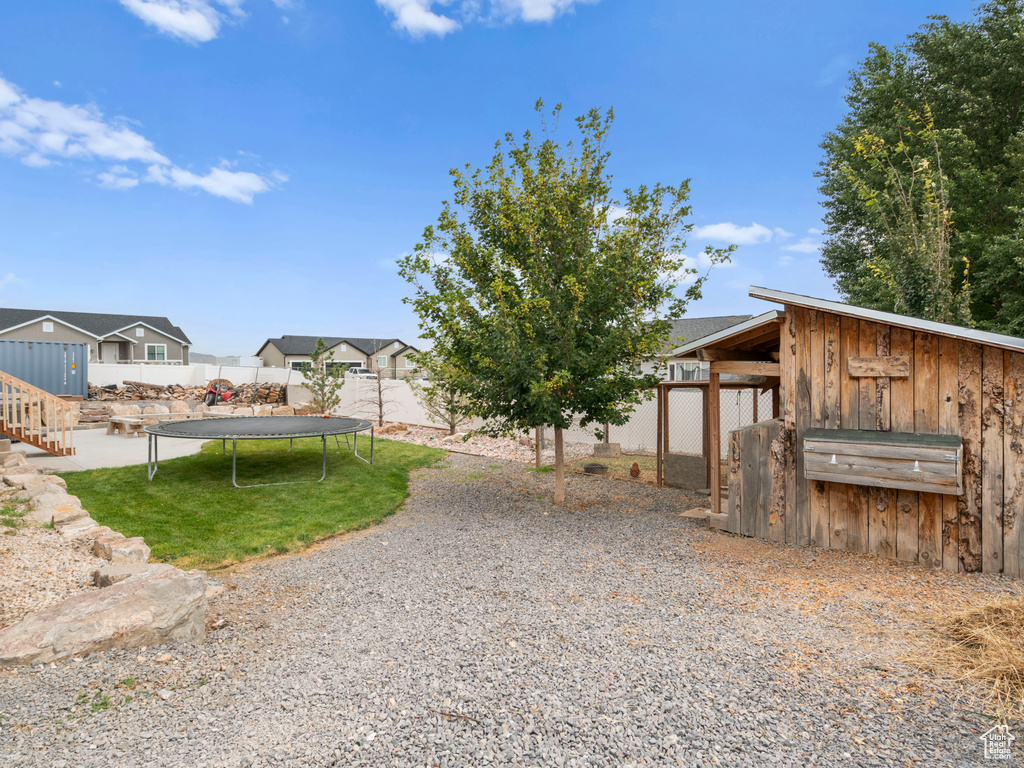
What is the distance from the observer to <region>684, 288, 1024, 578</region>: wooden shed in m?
4.09

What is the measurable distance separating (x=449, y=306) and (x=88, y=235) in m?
16.9

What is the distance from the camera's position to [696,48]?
10312 mm

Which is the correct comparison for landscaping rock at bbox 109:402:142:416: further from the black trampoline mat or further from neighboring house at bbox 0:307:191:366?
neighboring house at bbox 0:307:191:366

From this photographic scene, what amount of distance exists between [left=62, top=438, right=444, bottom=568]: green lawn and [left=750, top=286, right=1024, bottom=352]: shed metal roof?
4952mm

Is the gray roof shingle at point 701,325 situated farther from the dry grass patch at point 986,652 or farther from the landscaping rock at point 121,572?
the landscaping rock at point 121,572

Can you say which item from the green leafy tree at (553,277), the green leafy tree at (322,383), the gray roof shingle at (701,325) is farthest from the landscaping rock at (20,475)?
the gray roof shingle at (701,325)

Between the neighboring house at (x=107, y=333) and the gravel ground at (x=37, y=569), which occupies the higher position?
the neighboring house at (x=107, y=333)

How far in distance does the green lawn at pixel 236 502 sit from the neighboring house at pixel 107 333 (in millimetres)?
24872

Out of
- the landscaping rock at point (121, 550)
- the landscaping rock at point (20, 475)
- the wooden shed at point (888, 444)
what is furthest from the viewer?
the landscaping rock at point (20, 475)

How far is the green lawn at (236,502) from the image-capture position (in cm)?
496

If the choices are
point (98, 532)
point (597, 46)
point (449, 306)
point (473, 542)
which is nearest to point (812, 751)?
point (473, 542)

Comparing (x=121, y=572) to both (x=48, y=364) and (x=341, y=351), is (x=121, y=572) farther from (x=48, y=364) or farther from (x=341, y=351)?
(x=341, y=351)

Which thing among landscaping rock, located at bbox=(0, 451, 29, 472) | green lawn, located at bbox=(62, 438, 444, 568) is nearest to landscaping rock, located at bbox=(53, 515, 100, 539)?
green lawn, located at bbox=(62, 438, 444, 568)

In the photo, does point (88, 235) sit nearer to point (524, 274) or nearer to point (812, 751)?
point (524, 274)
